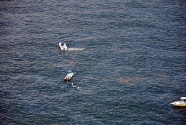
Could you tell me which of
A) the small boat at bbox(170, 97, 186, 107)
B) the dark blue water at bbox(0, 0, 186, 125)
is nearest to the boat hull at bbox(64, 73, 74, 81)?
the dark blue water at bbox(0, 0, 186, 125)

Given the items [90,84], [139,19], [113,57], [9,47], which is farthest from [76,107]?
[139,19]

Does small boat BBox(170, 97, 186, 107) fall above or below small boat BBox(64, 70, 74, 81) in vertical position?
below

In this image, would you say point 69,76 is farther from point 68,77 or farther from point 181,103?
point 181,103

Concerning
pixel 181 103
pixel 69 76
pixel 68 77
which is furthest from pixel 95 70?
pixel 181 103

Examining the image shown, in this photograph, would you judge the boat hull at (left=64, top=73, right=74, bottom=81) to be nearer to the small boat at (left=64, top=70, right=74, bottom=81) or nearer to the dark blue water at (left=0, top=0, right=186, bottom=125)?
the small boat at (left=64, top=70, right=74, bottom=81)

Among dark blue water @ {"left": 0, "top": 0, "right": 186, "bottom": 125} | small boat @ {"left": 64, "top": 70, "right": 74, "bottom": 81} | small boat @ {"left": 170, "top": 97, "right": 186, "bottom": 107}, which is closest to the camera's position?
dark blue water @ {"left": 0, "top": 0, "right": 186, "bottom": 125}

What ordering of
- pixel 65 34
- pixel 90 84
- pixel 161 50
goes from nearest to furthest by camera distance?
1. pixel 90 84
2. pixel 161 50
3. pixel 65 34

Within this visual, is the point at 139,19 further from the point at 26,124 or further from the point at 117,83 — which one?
the point at 26,124

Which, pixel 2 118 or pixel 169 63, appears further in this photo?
pixel 169 63

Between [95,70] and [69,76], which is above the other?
[95,70]
